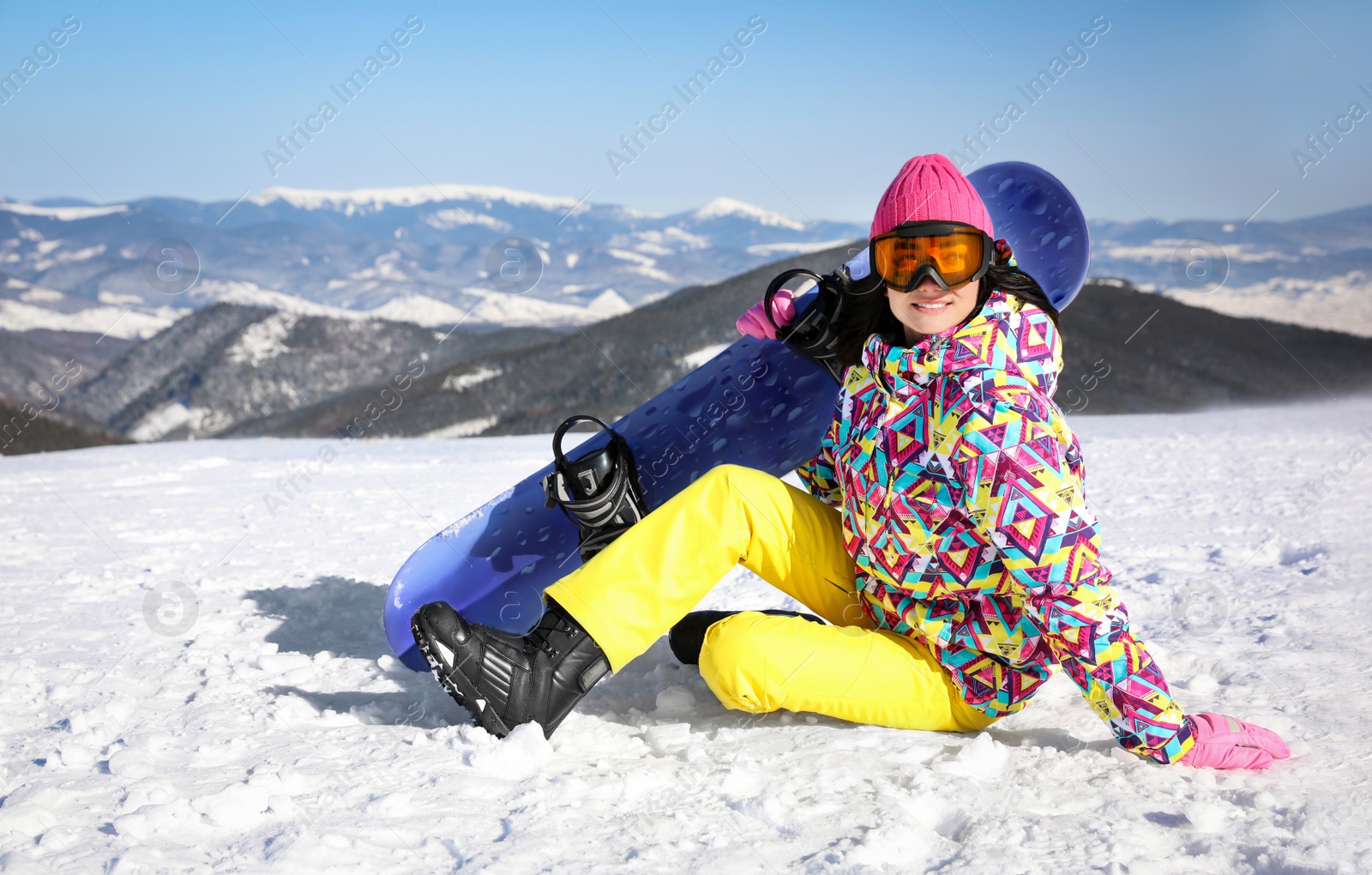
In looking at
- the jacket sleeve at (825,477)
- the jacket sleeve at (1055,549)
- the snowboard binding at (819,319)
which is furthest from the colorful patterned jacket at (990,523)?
the snowboard binding at (819,319)

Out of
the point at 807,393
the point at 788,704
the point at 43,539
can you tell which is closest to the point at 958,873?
the point at 788,704

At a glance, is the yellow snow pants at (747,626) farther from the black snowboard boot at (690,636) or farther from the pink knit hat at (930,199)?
the pink knit hat at (930,199)

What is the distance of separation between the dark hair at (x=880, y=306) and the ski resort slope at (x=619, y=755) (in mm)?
814

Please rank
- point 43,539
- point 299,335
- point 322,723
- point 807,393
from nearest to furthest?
point 322,723 < point 807,393 < point 43,539 < point 299,335

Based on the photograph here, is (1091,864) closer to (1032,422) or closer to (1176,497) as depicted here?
(1032,422)

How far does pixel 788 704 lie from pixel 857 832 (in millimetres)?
395

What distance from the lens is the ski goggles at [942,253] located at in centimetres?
171

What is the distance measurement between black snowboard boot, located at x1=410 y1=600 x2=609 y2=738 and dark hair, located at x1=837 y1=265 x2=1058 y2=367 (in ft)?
2.85

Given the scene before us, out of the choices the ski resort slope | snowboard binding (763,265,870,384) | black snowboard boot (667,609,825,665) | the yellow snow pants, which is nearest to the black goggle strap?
snowboard binding (763,265,870,384)

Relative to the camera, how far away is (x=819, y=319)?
2.13 metres

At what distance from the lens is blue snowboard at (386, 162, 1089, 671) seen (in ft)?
7.78

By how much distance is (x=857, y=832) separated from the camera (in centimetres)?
145

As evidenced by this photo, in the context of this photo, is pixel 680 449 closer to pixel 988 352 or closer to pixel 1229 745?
pixel 988 352

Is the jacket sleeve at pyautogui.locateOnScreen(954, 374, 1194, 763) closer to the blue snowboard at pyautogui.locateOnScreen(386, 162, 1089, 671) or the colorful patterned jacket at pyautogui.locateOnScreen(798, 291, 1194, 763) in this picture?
the colorful patterned jacket at pyautogui.locateOnScreen(798, 291, 1194, 763)
